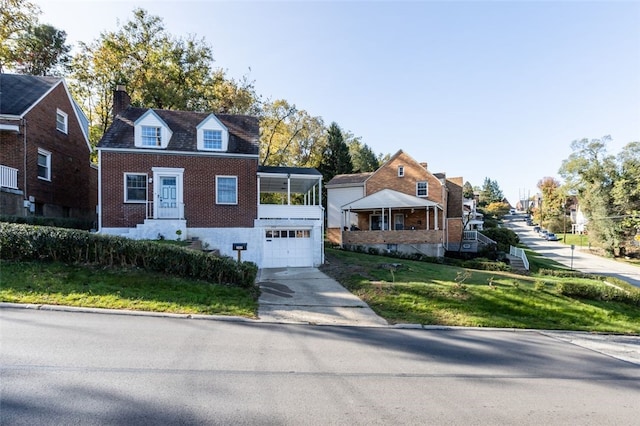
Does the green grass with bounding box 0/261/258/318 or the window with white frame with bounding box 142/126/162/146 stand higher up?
the window with white frame with bounding box 142/126/162/146

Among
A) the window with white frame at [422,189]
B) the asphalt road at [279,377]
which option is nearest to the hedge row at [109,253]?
the asphalt road at [279,377]

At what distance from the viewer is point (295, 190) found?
2180cm

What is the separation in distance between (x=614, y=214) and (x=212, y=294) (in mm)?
52334

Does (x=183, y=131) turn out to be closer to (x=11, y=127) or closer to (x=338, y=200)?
(x=11, y=127)

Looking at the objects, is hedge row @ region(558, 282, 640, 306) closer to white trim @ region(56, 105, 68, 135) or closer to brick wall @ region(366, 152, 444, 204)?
brick wall @ region(366, 152, 444, 204)

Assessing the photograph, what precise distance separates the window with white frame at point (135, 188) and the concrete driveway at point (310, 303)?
7.49 meters

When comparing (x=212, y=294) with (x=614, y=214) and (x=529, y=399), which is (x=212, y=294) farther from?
(x=614, y=214)

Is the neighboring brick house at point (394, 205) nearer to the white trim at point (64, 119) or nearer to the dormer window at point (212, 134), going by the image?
the dormer window at point (212, 134)

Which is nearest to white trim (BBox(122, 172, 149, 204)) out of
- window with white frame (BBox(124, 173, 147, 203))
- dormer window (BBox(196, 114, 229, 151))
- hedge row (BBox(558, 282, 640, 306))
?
window with white frame (BBox(124, 173, 147, 203))

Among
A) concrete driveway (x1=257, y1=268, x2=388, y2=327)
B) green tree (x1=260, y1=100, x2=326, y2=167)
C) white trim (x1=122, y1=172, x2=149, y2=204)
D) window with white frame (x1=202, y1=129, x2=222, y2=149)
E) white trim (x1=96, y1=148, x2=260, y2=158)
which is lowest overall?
concrete driveway (x1=257, y1=268, x2=388, y2=327)

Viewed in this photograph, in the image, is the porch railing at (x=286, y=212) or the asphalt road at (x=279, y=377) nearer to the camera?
the asphalt road at (x=279, y=377)

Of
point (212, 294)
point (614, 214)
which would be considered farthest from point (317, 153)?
point (614, 214)

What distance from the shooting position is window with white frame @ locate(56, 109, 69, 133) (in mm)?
19467

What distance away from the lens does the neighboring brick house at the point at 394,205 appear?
27.3 meters
